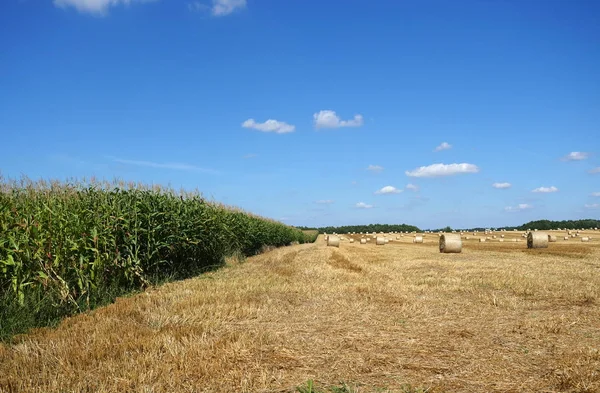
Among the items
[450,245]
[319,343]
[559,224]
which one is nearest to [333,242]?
[450,245]

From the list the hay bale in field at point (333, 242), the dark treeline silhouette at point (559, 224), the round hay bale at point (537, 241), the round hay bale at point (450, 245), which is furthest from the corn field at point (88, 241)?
the dark treeline silhouette at point (559, 224)

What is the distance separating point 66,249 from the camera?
8273 millimetres

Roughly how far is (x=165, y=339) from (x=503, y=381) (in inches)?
163

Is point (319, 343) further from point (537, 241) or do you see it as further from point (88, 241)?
point (537, 241)

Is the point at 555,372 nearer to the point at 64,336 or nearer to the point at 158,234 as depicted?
the point at 64,336

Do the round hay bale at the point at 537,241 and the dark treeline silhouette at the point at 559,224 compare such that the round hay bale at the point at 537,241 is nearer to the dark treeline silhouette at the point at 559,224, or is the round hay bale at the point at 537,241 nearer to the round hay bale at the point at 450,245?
the round hay bale at the point at 450,245

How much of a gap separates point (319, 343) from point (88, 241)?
584 centimetres

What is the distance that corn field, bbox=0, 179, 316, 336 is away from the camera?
7.64 meters

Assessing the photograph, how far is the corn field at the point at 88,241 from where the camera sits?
25.1 ft

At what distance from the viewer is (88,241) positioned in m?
9.14

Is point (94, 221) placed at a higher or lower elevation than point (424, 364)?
higher

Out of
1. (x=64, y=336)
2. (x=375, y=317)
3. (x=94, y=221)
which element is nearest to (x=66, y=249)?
(x=94, y=221)

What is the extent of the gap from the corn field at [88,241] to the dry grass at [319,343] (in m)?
1.03

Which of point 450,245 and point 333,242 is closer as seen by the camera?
point 450,245
